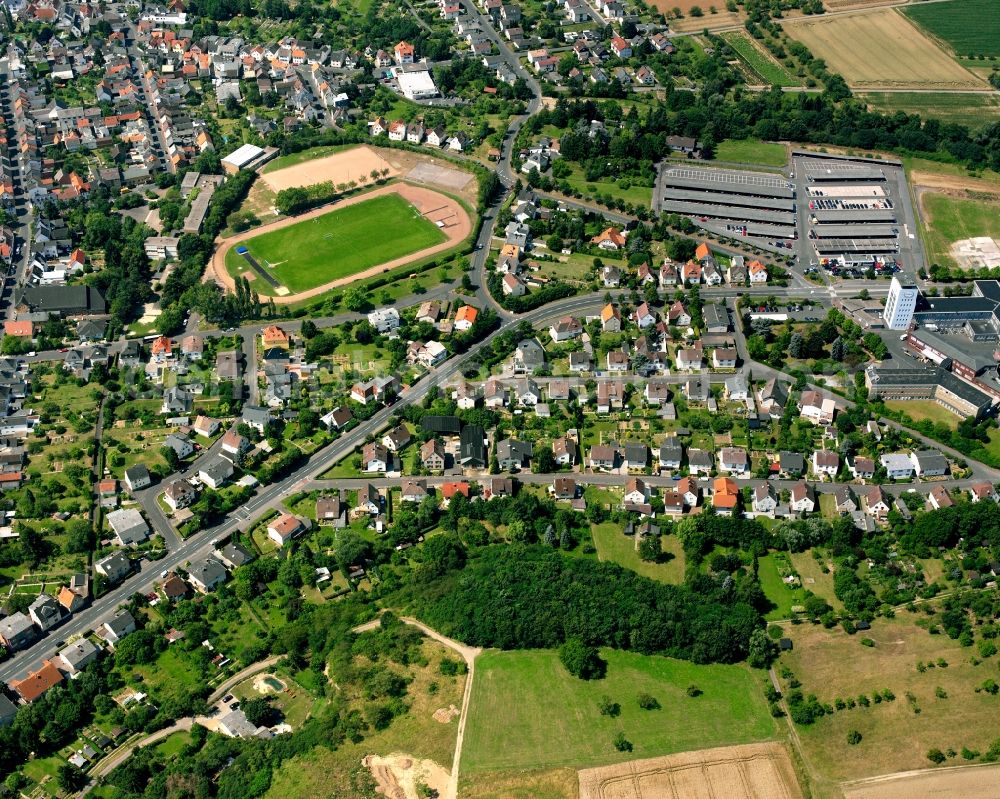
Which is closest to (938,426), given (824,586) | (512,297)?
(824,586)

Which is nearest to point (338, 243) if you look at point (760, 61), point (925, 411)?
point (925, 411)

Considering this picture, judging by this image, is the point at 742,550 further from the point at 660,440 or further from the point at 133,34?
the point at 133,34

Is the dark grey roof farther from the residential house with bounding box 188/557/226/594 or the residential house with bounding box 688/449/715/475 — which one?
the residential house with bounding box 188/557/226/594

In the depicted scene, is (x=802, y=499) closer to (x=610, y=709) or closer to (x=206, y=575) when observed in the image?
(x=610, y=709)

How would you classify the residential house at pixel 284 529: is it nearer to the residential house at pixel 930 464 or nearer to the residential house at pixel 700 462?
the residential house at pixel 700 462

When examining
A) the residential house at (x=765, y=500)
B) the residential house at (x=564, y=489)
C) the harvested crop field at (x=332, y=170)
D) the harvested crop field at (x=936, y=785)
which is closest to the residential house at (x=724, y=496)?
the residential house at (x=765, y=500)
